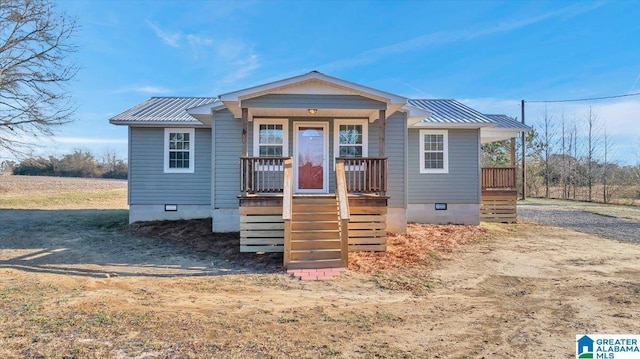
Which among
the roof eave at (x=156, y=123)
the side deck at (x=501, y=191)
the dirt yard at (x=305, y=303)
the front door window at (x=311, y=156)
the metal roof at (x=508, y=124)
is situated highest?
the metal roof at (x=508, y=124)

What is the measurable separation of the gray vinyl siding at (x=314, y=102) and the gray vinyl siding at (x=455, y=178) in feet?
12.2

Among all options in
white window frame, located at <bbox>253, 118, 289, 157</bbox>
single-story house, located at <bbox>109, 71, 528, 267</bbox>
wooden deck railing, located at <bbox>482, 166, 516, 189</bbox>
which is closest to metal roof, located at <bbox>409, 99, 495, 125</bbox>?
single-story house, located at <bbox>109, 71, 528, 267</bbox>

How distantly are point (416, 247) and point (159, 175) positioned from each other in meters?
8.18

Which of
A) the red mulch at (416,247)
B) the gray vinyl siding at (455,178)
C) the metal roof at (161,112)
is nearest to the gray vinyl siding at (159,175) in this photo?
the metal roof at (161,112)

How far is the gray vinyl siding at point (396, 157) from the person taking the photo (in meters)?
9.60

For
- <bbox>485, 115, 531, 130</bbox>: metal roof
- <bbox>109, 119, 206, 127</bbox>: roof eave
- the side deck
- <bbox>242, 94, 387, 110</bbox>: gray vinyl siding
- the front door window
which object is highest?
<bbox>485, 115, 531, 130</bbox>: metal roof

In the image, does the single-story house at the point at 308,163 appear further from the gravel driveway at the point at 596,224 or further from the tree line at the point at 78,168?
the tree line at the point at 78,168

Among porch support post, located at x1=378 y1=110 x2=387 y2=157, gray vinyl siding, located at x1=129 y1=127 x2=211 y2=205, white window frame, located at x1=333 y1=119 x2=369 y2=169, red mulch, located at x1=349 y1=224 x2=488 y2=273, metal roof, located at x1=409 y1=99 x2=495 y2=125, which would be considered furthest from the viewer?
metal roof, located at x1=409 y1=99 x2=495 y2=125

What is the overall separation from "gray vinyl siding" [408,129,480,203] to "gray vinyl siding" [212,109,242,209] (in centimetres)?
569

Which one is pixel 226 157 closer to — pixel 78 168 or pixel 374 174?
pixel 374 174

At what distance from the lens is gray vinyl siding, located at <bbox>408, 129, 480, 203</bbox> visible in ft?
36.9

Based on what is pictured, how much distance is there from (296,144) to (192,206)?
4187 millimetres

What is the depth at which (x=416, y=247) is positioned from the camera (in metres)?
7.98

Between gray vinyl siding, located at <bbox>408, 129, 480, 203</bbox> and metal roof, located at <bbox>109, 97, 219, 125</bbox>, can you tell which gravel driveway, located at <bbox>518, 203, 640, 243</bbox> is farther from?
metal roof, located at <bbox>109, 97, 219, 125</bbox>
